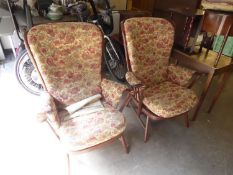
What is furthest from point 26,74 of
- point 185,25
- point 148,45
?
A: point 185,25

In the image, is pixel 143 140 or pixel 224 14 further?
pixel 143 140

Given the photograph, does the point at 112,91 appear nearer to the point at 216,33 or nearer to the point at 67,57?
the point at 67,57

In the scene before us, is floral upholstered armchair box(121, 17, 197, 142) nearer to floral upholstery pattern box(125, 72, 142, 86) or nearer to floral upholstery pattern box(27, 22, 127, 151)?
floral upholstery pattern box(125, 72, 142, 86)

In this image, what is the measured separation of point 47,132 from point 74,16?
4.77 ft

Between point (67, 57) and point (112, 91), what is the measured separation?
416 mm

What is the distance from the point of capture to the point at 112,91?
4.81 feet

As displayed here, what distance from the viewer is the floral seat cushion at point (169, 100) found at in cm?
154

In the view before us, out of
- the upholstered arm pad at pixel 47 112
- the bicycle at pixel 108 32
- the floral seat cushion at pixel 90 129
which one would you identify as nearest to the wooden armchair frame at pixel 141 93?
the floral seat cushion at pixel 90 129

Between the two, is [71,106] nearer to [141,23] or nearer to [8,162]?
[8,162]

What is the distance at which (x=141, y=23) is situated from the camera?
1665mm

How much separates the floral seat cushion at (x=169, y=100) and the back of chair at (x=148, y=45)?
17 centimetres

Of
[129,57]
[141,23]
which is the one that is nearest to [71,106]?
[129,57]

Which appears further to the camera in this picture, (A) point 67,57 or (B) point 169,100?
(B) point 169,100

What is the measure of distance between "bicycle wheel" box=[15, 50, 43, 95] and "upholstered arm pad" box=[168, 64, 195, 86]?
1.36 metres
